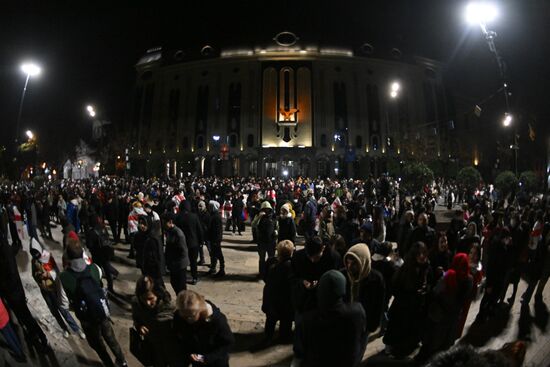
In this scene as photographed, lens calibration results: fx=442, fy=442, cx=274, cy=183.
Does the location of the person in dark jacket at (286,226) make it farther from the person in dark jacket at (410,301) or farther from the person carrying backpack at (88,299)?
the person carrying backpack at (88,299)

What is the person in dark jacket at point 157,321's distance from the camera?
3629 mm

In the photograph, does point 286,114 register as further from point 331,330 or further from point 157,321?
point 331,330

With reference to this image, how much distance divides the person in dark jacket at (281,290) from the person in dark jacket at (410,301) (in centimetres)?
142

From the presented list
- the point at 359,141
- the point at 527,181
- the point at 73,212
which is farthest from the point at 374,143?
the point at 73,212

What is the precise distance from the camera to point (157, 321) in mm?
3781

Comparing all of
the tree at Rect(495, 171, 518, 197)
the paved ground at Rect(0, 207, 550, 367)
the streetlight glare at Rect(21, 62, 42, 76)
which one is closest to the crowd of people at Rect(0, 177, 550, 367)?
the paved ground at Rect(0, 207, 550, 367)

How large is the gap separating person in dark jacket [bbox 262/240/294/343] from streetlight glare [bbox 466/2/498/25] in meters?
8.99

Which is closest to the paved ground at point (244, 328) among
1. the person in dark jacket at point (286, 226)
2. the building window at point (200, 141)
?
the person in dark jacket at point (286, 226)

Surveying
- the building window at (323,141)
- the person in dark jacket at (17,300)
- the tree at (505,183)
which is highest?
the building window at (323,141)

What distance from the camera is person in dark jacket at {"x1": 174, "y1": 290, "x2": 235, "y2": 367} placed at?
346cm

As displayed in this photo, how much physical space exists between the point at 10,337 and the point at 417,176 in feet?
78.3

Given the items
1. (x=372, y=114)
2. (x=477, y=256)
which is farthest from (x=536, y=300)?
(x=372, y=114)

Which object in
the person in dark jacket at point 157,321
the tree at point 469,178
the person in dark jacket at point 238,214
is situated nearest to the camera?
the person in dark jacket at point 157,321

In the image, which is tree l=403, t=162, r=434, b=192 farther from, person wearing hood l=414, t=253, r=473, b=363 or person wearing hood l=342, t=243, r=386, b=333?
person wearing hood l=342, t=243, r=386, b=333
